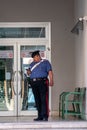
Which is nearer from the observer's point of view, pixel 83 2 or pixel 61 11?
pixel 83 2

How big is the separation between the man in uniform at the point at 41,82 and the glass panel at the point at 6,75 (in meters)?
2.57

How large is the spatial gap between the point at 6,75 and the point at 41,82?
286cm

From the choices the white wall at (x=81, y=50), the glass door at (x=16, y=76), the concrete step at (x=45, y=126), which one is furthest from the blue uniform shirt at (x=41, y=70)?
the glass door at (x=16, y=76)

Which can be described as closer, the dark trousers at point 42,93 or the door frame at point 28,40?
the dark trousers at point 42,93

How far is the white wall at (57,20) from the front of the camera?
489 inches

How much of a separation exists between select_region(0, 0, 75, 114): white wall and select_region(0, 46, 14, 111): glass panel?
0.85m

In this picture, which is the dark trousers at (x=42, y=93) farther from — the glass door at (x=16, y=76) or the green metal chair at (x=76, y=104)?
the glass door at (x=16, y=76)

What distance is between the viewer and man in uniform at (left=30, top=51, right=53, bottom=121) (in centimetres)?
971

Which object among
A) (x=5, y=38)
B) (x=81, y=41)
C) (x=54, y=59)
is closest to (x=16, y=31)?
(x=5, y=38)

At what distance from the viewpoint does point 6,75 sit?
1244cm

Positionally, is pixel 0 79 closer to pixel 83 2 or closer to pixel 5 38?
pixel 5 38

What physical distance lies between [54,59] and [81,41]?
5.49 feet

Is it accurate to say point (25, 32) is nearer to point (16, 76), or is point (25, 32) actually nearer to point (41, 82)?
point (16, 76)

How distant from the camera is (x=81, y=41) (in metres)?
10.9
